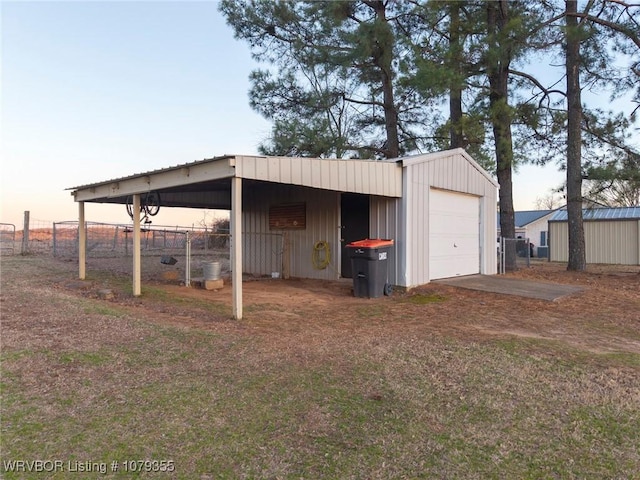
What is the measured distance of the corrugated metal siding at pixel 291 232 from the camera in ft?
32.6

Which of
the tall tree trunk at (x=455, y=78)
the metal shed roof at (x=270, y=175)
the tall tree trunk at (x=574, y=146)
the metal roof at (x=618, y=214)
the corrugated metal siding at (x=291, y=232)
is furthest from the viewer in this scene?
the metal roof at (x=618, y=214)

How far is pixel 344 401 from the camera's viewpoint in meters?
3.16

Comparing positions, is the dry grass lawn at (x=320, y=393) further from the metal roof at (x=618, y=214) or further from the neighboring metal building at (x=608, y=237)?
the metal roof at (x=618, y=214)

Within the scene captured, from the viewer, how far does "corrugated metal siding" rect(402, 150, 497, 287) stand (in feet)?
28.1

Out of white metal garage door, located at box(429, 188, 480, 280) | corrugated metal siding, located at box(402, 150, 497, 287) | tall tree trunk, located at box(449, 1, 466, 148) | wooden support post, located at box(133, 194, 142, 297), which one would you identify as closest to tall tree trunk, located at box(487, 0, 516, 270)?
tall tree trunk, located at box(449, 1, 466, 148)

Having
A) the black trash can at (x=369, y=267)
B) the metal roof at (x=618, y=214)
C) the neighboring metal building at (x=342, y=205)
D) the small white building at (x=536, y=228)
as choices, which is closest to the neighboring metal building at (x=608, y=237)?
the metal roof at (x=618, y=214)

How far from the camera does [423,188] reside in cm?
898

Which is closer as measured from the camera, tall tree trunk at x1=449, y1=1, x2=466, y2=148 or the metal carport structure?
the metal carport structure

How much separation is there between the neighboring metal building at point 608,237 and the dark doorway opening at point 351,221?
13781mm

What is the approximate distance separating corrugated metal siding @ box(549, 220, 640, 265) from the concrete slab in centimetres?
1279

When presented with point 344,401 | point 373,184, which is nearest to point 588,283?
point 373,184

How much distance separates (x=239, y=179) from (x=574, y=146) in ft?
37.5

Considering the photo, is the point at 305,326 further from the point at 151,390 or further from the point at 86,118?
the point at 86,118

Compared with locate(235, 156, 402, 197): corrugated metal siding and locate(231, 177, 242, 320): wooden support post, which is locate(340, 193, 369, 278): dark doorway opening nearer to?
locate(235, 156, 402, 197): corrugated metal siding
